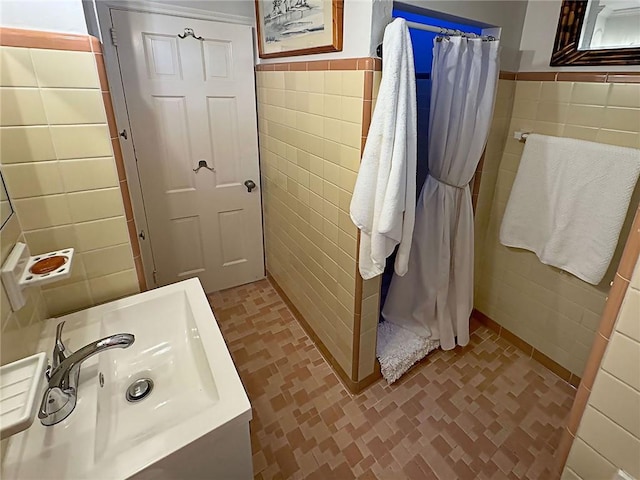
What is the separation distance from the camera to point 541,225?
1.74 meters

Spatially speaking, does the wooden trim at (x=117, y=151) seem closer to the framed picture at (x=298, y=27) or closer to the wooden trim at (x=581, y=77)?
the framed picture at (x=298, y=27)

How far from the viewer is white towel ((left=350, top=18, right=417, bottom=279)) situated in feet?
3.76

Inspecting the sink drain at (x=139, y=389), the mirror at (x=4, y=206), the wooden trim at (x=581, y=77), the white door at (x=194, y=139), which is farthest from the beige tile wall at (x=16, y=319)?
the wooden trim at (x=581, y=77)

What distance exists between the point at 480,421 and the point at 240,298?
5.50ft

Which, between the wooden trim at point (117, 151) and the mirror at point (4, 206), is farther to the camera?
the wooden trim at point (117, 151)

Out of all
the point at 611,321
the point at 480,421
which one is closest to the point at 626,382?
the point at 611,321

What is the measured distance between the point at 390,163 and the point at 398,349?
44.3 inches

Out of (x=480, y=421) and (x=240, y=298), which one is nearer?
(x=480, y=421)

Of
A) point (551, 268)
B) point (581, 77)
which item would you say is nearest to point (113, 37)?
point (581, 77)

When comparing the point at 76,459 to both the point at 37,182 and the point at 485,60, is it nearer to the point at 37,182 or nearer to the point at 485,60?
the point at 37,182

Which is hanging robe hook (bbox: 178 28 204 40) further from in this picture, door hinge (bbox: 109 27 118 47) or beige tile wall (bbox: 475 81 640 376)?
beige tile wall (bbox: 475 81 640 376)

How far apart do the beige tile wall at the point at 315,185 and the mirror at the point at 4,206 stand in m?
1.10

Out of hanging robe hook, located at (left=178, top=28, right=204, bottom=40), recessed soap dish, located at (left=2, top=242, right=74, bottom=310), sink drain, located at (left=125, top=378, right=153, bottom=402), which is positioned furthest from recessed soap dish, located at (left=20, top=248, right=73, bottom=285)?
hanging robe hook, located at (left=178, top=28, right=204, bottom=40)

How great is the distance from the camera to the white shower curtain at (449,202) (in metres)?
1.45
